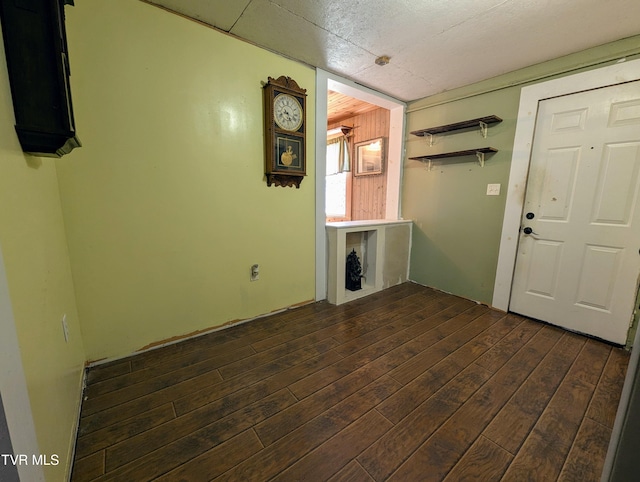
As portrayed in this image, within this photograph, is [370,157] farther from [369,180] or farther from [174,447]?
[174,447]

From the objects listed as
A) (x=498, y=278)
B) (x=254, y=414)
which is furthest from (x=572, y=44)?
(x=254, y=414)

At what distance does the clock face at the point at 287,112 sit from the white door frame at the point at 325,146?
0.25 metres

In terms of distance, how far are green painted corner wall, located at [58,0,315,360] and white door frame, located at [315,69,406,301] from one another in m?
0.23

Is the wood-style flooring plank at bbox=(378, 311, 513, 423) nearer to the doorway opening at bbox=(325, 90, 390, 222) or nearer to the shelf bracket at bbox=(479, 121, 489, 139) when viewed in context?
the shelf bracket at bbox=(479, 121, 489, 139)

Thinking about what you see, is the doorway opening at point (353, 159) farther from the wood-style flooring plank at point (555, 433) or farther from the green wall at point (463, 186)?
the wood-style flooring plank at point (555, 433)

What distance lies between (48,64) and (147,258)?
1.22m

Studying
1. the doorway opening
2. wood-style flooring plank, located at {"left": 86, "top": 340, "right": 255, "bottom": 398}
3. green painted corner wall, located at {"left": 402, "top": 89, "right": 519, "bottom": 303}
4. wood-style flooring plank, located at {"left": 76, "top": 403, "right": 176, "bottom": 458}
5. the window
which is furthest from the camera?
the window

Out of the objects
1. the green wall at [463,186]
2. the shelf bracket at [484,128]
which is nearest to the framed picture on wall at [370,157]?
the green wall at [463,186]

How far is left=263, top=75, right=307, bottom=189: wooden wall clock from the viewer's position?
2.17 metres

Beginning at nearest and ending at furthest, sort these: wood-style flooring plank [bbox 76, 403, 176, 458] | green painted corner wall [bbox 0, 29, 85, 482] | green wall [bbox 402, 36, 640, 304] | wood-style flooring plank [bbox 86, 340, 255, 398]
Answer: green painted corner wall [bbox 0, 29, 85, 482] < wood-style flooring plank [bbox 76, 403, 176, 458] < wood-style flooring plank [bbox 86, 340, 255, 398] < green wall [bbox 402, 36, 640, 304]

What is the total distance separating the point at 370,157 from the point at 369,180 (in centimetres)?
36

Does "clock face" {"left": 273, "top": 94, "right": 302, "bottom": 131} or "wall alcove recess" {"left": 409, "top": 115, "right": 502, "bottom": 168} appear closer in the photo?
"clock face" {"left": 273, "top": 94, "right": 302, "bottom": 131}

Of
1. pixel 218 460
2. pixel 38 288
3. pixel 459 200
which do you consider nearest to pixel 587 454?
pixel 218 460

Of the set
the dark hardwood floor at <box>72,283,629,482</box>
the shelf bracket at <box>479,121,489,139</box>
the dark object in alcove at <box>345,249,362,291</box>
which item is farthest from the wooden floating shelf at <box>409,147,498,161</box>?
the dark hardwood floor at <box>72,283,629,482</box>
